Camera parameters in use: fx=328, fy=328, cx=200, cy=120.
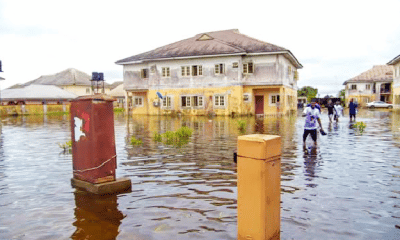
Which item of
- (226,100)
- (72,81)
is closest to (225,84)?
(226,100)

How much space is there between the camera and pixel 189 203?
479 centimetres

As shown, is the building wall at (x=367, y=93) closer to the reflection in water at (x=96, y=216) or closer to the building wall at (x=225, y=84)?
the building wall at (x=225, y=84)

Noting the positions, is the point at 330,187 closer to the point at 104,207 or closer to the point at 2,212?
the point at 104,207

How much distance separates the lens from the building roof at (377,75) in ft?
185

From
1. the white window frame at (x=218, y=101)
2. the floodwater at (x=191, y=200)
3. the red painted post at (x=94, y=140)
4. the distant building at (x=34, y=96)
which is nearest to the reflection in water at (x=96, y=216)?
the floodwater at (x=191, y=200)

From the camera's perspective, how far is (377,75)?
189 feet

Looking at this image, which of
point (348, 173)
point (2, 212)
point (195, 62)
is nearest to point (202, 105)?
point (195, 62)

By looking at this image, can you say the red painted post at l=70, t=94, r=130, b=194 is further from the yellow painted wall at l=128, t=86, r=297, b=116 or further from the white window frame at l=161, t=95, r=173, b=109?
the white window frame at l=161, t=95, r=173, b=109

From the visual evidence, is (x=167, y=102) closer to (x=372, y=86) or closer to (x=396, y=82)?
(x=396, y=82)

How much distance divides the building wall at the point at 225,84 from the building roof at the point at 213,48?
0.73 meters

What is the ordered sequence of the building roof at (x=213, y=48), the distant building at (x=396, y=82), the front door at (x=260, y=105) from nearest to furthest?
the building roof at (x=213, y=48)
the front door at (x=260, y=105)
the distant building at (x=396, y=82)

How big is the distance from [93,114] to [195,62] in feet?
87.7

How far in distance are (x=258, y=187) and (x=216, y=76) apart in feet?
92.3

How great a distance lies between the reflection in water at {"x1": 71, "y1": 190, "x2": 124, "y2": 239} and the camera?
377 cm
